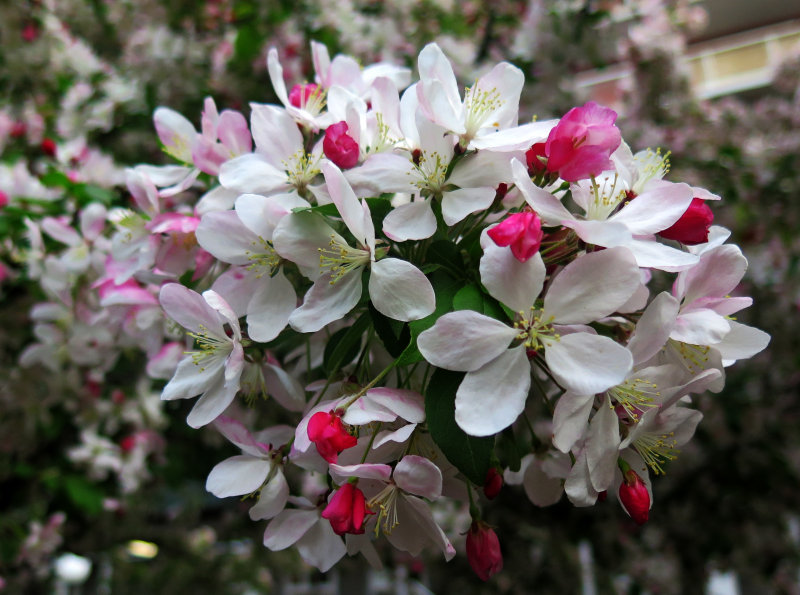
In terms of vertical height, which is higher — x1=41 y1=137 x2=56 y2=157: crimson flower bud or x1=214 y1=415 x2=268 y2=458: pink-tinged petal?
x1=214 y1=415 x2=268 y2=458: pink-tinged petal

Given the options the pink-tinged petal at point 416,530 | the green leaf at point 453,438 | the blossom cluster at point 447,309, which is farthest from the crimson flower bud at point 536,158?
the pink-tinged petal at point 416,530

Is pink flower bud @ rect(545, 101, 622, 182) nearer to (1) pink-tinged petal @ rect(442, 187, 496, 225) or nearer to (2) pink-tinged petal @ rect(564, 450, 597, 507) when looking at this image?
(1) pink-tinged petal @ rect(442, 187, 496, 225)

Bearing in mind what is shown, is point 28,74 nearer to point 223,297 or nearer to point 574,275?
point 223,297

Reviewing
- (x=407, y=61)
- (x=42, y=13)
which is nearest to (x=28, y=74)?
(x=42, y=13)

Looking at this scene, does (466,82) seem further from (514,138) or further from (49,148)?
(514,138)

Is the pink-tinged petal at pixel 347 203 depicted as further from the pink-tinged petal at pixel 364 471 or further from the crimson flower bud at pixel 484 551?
the crimson flower bud at pixel 484 551

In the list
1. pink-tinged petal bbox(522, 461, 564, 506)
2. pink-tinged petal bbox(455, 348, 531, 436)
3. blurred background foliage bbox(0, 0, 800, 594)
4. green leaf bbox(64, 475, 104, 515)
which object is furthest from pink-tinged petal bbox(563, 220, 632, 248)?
green leaf bbox(64, 475, 104, 515)
